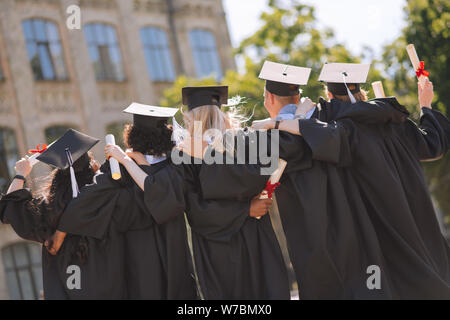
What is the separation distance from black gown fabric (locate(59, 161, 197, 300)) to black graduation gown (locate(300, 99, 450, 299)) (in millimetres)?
1457

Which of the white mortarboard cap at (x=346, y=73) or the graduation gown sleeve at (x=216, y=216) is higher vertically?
the white mortarboard cap at (x=346, y=73)

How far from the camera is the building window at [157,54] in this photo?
21406 millimetres

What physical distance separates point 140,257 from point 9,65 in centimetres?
1413

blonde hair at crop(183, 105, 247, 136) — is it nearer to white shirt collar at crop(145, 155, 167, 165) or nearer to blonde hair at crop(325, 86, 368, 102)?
white shirt collar at crop(145, 155, 167, 165)

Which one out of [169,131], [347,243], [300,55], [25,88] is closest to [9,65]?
[25,88]

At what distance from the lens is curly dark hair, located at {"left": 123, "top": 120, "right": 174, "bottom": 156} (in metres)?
5.55

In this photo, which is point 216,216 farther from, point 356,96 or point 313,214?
point 356,96

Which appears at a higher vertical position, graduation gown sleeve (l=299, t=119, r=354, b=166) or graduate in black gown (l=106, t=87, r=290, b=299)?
graduation gown sleeve (l=299, t=119, r=354, b=166)

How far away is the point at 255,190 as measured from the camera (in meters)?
5.25

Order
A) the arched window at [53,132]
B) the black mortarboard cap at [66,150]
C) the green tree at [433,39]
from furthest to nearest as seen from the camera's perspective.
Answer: the arched window at [53,132] → the green tree at [433,39] → the black mortarboard cap at [66,150]

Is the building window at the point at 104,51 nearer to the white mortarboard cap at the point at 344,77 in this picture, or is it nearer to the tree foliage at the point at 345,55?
the tree foliage at the point at 345,55

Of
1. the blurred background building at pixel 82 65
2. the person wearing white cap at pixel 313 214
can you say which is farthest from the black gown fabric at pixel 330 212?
the blurred background building at pixel 82 65

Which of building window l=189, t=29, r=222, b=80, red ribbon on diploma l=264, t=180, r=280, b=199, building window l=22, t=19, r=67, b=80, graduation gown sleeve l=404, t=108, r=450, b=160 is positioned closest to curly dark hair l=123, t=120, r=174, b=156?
red ribbon on diploma l=264, t=180, r=280, b=199
